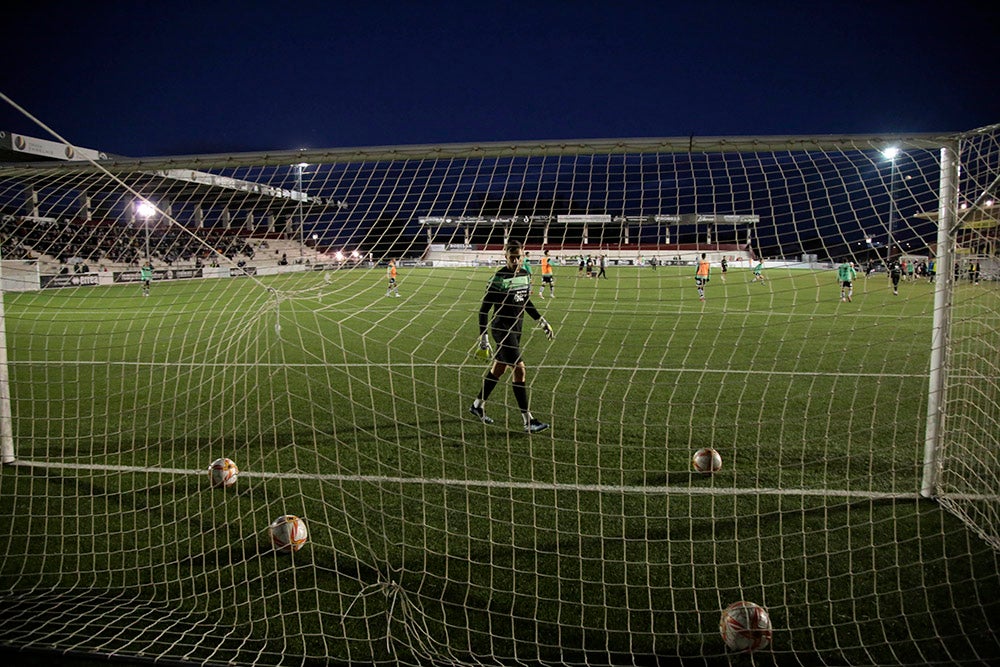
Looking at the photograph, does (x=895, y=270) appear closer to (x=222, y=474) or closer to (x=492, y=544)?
(x=492, y=544)

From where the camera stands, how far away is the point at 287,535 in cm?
352

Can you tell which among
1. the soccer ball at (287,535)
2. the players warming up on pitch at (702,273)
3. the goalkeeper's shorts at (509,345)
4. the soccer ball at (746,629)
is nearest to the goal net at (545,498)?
the soccer ball at (287,535)

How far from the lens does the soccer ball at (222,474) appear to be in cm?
444

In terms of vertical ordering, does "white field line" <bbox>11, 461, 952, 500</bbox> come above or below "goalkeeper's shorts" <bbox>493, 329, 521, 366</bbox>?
below

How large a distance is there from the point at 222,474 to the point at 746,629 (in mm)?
3568

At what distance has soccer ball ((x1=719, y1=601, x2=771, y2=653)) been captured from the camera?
8.75 ft

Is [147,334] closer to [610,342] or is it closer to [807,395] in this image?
Result: [610,342]

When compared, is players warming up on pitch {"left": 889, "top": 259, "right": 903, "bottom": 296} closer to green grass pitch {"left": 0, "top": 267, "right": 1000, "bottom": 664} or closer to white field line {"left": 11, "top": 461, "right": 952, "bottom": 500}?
green grass pitch {"left": 0, "top": 267, "right": 1000, "bottom": 664}

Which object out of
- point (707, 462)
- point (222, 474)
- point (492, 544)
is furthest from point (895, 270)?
point (222, 474)

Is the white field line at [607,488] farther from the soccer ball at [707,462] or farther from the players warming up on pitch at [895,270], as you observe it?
the players warming up on pitch at [895,270]

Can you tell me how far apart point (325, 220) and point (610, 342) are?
6461mm

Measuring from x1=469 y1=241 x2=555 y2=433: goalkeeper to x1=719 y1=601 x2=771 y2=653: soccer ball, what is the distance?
3012 millimetres

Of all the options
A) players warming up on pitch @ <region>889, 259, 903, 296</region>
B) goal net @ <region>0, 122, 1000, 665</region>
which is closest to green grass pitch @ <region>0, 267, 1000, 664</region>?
goal net @ <region>0, 122, 1000, 665</region>

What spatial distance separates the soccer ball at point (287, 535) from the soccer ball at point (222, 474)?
3.60 ft
